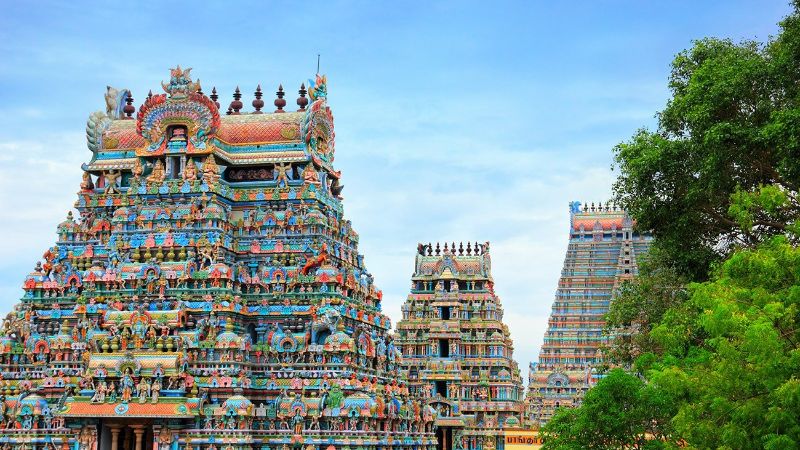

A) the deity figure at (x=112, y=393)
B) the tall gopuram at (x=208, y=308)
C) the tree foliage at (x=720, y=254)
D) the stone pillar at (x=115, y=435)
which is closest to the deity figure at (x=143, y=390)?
the tall gopuram at (x=208, y=308)

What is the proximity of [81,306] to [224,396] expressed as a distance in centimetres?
839

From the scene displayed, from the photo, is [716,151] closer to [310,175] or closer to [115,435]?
[310,175]

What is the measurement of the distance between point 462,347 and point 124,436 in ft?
113

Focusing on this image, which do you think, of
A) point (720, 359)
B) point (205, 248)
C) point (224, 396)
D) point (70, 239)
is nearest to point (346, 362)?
point (224, 396)

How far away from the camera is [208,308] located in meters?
43.5

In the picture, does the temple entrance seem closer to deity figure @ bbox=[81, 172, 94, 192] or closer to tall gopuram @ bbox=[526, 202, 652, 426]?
deity figure @ bbox=[81, 172, 94, 192]

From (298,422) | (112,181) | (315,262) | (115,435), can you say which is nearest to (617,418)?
(298,422)

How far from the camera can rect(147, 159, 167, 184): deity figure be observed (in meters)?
46.8

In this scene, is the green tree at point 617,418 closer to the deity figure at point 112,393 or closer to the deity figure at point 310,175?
the deity figure at point 310,175

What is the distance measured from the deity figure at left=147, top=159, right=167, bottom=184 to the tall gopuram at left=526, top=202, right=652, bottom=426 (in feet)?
161

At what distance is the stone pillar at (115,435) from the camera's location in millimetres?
42500

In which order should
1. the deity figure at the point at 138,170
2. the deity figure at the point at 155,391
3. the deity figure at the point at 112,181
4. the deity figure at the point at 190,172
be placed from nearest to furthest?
the deity figure at the point at 155,391
the deity figure at the point at 190,172
the deity figure at the point at 138,170
the deity figure at the point at 112,181

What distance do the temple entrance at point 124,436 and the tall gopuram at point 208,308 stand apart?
6 cm

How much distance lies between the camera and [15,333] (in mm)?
48562
